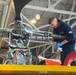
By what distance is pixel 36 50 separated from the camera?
1416 centimetres

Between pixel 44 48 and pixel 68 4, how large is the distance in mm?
4630

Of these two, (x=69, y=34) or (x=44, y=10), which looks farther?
(x=44, y=10)

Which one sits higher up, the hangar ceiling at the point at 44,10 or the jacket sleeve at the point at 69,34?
the jacket sleeve at the point at 69,34

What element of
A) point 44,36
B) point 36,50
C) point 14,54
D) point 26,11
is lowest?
point 36,50

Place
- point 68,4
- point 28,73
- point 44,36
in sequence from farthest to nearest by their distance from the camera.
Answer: point 68,4
point 44,36
point 28,73

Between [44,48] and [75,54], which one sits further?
[44,48]

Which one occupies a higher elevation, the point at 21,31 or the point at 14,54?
the point at 21,31

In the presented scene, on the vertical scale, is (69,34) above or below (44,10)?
above

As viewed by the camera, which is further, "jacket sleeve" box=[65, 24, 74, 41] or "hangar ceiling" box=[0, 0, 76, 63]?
"hangar ceiling" box=[0, 0, 76, 63]

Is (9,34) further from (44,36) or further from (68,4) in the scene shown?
(68,4)

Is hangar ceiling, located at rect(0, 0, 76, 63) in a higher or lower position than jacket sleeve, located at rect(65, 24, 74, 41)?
lower

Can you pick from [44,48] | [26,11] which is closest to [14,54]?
[26,11]

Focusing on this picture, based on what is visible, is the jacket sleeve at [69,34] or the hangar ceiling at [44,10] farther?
the hangar ceiling at [44,10]

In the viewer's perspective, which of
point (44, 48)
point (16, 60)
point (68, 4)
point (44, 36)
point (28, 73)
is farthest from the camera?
point (44, 48)
